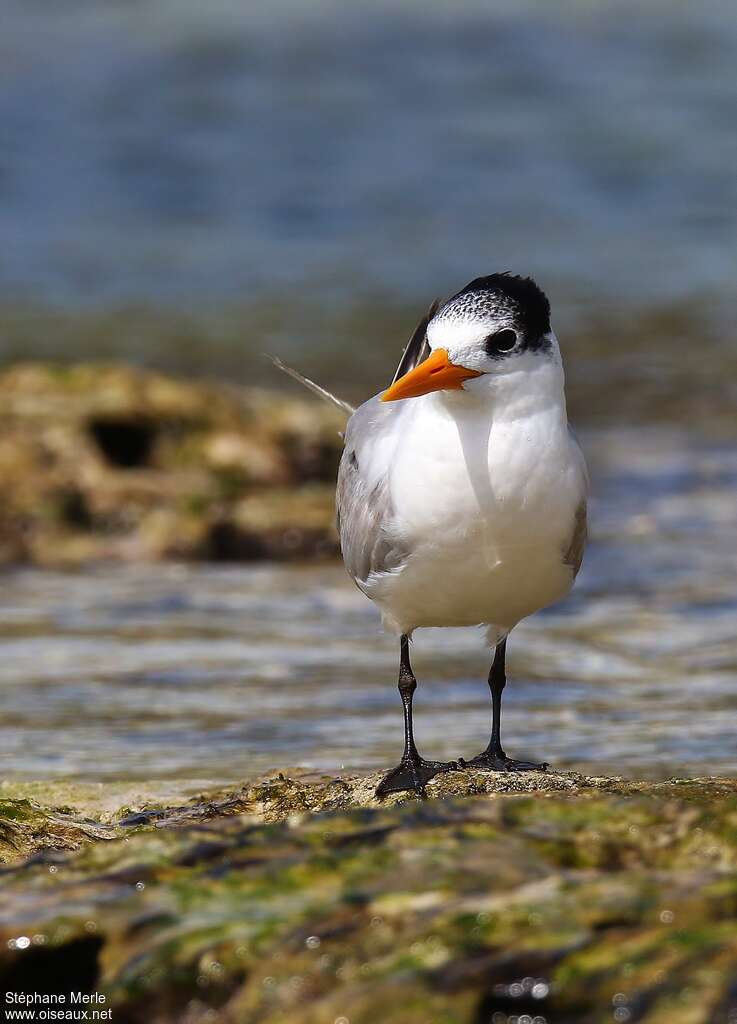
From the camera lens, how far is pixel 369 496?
4812 mm

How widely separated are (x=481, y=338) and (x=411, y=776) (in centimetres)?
125

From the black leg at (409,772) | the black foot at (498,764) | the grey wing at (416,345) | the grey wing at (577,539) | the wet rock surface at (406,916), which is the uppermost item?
the grey wing at (416,345)

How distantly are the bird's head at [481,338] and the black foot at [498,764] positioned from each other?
117 centimetres

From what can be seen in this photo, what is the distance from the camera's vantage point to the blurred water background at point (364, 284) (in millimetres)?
6418

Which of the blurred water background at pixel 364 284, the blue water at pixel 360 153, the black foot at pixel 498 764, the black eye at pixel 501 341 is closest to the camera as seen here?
the black eye at pixel 501 341

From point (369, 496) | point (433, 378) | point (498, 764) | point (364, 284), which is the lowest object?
point (498, 764)

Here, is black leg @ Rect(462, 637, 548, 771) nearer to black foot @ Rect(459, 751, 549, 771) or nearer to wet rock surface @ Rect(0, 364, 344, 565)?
black foot @ Rect(459, 751, 549, 771)

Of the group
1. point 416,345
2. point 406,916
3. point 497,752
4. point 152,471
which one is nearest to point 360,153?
point 152,471

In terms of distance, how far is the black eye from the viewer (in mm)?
4352

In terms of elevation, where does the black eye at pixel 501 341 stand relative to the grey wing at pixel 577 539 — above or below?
above

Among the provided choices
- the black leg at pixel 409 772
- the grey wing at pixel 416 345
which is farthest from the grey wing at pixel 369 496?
the black leg at pixel 409 772

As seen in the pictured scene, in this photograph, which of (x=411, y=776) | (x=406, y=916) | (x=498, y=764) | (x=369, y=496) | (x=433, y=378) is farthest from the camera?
(x=498, y=764)

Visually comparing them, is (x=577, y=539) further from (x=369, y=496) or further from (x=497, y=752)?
(x=497, y=752)

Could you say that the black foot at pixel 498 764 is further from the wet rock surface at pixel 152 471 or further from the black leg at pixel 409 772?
the wet rock surface at pixel 152 471
